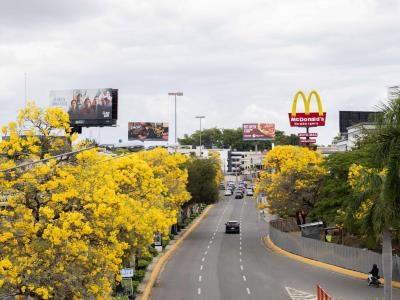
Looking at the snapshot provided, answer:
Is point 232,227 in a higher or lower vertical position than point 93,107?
lower

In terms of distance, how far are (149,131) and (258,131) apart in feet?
141

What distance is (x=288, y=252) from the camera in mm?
51562

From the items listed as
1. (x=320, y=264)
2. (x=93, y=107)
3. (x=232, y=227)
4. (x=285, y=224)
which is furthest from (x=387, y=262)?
(x=93, y=107)

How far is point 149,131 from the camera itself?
502 feet

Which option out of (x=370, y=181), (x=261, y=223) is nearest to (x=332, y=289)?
(x=370, y=181)

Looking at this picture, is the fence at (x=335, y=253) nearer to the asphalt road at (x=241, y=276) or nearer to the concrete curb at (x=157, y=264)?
the asphalt road at (x=241, y=276)

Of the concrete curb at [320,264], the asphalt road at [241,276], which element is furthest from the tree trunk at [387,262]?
the concrete curb at [320,264]

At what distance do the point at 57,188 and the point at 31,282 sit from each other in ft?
8.59

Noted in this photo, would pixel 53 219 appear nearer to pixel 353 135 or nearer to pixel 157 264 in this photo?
pixel 157 264

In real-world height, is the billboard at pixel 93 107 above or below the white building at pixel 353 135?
above

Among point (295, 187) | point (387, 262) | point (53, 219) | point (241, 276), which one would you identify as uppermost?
point (53, 219)

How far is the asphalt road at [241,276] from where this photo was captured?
1314 inches

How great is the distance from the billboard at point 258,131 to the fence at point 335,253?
431 ft

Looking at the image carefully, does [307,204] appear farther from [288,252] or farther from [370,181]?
[370,181]
